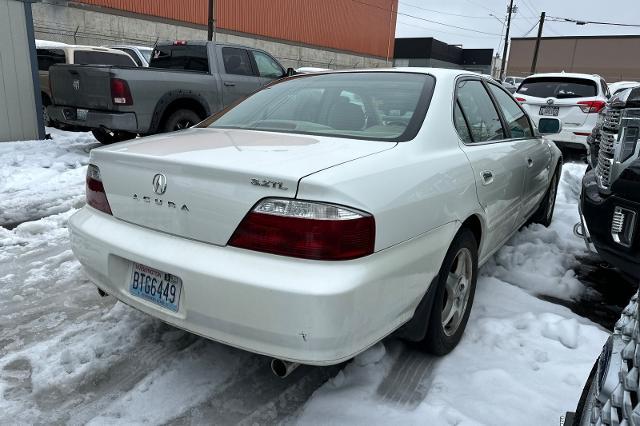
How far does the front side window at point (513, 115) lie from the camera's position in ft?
12.5

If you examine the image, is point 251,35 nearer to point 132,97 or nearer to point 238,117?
point 132,97

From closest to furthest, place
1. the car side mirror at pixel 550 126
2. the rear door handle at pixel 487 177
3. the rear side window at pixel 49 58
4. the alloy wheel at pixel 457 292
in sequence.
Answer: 1. the alloy wheel at pixel 457 292
2. the rear door handle at pixel 487 177
3. the car side mirror at pixel 550 126
4. the rear side window at pixel 49 58

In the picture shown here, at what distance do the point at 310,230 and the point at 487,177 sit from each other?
1.49m

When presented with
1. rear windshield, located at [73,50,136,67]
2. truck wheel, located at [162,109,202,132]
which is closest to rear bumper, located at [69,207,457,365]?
truck wheel, located at [162,109,202,132]

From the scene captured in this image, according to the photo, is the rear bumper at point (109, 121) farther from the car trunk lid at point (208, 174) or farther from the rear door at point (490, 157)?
the rear door at point (490, 157)

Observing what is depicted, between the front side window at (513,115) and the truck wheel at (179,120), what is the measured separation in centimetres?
532

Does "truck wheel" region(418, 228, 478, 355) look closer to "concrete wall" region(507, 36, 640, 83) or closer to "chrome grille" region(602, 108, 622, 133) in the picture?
"chrome grille" region(602, 108, 622, 133)

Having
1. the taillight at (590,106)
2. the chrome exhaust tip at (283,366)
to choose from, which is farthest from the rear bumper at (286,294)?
the taillight at (590,106)

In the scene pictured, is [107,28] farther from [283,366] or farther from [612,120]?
[283,366]

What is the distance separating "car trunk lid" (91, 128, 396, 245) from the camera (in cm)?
199

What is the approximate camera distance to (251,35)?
29.0 m

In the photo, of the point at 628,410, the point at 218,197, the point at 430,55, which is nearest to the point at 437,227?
the point at 218,197

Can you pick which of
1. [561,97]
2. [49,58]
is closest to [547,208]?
[561,97]

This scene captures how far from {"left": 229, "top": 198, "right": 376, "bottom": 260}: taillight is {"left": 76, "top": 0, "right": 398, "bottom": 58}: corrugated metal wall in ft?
76.8
